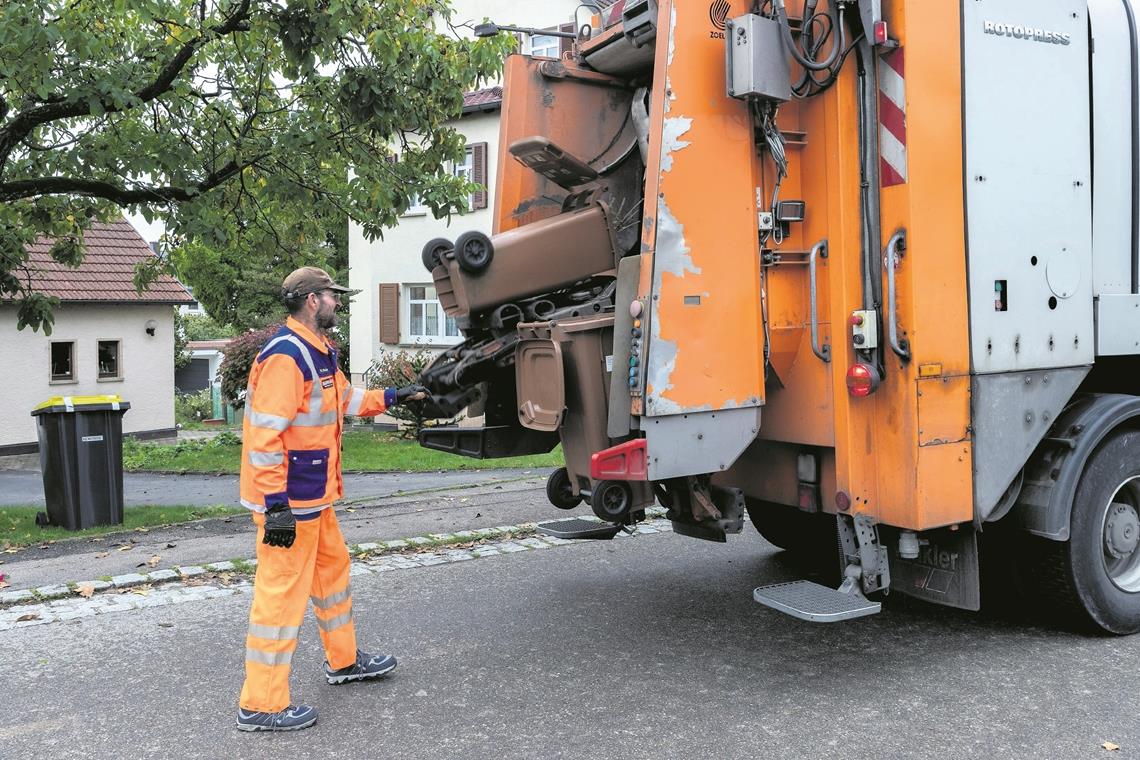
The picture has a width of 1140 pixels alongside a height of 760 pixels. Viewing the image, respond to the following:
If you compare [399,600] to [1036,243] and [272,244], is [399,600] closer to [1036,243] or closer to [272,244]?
[1036,243]

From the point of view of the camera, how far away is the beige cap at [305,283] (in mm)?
4266

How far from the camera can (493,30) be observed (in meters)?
5.29

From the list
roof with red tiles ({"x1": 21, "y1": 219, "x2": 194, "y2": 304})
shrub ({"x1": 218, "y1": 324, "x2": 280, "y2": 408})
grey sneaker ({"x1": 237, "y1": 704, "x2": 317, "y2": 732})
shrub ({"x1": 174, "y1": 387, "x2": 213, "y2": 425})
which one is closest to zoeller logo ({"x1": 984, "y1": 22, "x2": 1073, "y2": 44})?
grey sneaker ({"x1": 237, "y1": 704, "x2": 317, "y2": 732})

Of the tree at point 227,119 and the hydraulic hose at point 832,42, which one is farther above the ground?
the tree at point 227,119

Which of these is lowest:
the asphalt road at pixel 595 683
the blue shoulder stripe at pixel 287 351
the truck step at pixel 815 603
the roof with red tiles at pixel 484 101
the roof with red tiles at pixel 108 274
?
the asphalt road at pixel 595 683

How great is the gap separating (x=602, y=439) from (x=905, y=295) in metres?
1.35

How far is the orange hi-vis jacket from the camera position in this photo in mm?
3947

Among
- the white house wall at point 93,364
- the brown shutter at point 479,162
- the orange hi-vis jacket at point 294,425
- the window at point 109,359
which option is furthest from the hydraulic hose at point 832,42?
the window at point 109,359

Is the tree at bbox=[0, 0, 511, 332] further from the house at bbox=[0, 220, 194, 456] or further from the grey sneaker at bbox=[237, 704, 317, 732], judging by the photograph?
the house at bbox=[0, 220, 194, 456]

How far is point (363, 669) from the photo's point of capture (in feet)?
14.4

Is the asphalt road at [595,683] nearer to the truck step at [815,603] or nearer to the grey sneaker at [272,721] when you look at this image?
the grey sneaker at [272,721]

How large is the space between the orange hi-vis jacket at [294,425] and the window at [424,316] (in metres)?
16.3

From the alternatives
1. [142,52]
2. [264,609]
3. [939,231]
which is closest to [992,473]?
[939,231]

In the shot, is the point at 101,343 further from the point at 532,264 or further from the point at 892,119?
the point at 892,119
